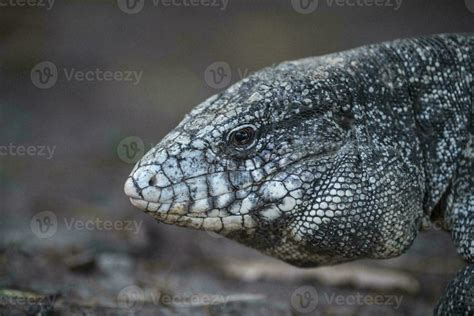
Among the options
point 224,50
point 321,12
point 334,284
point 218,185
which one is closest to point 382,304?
point 334,284

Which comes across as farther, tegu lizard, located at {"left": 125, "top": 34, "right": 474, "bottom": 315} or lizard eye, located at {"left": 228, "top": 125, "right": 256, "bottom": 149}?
lizard eye, located at {"left": 228, "top": 125, "right": 256, "bottom": 149}

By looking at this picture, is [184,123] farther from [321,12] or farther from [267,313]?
[321,12]
